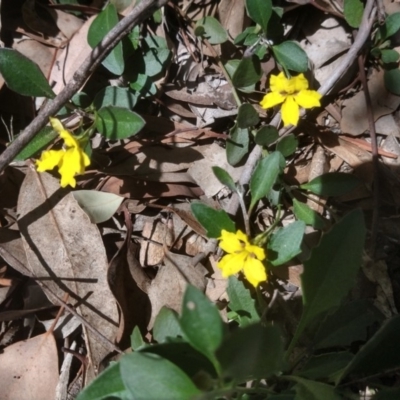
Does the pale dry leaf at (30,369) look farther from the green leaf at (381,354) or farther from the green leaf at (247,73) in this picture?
the green leaf at (247,73)

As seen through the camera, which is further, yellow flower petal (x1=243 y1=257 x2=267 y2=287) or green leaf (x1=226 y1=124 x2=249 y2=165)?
green leaf (x1=226 y1=124 x2=249 y2=165)

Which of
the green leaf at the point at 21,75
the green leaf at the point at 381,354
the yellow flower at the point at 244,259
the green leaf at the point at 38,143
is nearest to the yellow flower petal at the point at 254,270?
the yellow flower at the point at 244,259

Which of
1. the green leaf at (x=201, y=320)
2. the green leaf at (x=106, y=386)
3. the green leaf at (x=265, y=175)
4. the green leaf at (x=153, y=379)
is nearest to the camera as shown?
the green leaf at (x=201, y=320)

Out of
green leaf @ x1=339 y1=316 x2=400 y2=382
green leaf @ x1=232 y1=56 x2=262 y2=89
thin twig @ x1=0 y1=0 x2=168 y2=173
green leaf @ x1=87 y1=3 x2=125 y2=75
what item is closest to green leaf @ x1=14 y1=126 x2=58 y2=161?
thin twig @ x1=0 y1=0 x2=168 y2=173

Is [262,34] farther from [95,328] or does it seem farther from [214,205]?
[95,328]

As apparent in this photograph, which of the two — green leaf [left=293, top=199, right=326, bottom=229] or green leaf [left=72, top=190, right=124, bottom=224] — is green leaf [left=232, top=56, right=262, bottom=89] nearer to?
green leaf [left=293, top=199, right=326, bottom=229]

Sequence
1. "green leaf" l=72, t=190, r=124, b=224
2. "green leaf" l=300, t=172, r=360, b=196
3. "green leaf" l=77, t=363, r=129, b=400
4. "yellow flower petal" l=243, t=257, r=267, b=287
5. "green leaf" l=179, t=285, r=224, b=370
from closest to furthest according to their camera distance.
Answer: "green leaf" l=179, t=285, r=224, b=370
"green leaf" l=77, t=363, r=129, b=400
"yellow flower petal" l=243, t=257, r=267, b=287
"green leaf" l=300, t=172, r=360, b=196
"green leaf" l=72, t=190, r=124, b=224
